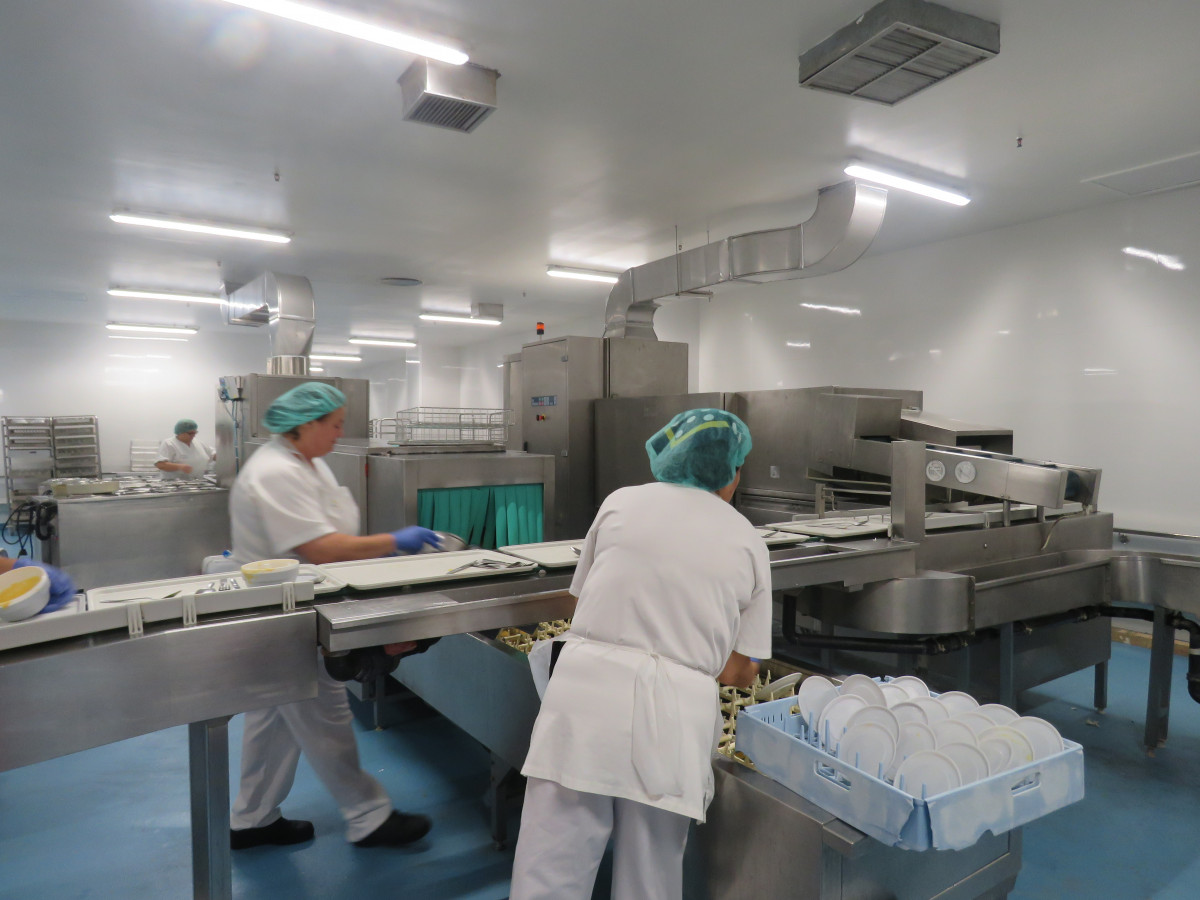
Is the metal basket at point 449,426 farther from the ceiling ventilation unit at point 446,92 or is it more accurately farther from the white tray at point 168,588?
the white tray at point 168,588

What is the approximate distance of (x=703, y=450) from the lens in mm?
1529

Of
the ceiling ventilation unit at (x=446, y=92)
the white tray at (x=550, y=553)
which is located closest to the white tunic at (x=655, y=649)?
the white tray at (x=550, y=553)

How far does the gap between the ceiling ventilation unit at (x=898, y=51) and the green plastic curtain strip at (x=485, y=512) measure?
220 centimetres

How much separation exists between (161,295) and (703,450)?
8210 millimetres

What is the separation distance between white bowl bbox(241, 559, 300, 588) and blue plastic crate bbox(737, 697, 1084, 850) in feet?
3.38

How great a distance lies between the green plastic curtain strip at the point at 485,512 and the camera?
3.20 metres

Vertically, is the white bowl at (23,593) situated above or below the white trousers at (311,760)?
above

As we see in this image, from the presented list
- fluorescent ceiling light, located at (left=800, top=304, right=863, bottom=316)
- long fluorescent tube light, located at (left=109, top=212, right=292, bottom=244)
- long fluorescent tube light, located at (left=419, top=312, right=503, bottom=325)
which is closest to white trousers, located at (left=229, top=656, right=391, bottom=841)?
long fluorescent tube light, located at (left=109, top=212, right=292, bottom=244)

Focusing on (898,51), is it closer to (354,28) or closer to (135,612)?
(354,28)

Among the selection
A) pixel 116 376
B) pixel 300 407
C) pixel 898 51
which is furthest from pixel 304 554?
pixel 116 376

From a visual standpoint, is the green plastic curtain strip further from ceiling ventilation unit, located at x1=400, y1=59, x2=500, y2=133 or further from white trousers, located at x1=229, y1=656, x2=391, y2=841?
ceiling ventilation unit, located at x1=400, y1=59, x2=500, y2=133

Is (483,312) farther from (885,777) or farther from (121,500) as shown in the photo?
(885,777)

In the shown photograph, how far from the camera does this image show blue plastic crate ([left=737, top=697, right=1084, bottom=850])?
117cm

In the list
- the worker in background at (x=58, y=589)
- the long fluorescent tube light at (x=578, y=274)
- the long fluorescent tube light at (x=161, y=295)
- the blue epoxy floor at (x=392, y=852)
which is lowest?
the blue epoxy floor at (x=392, y=852)
